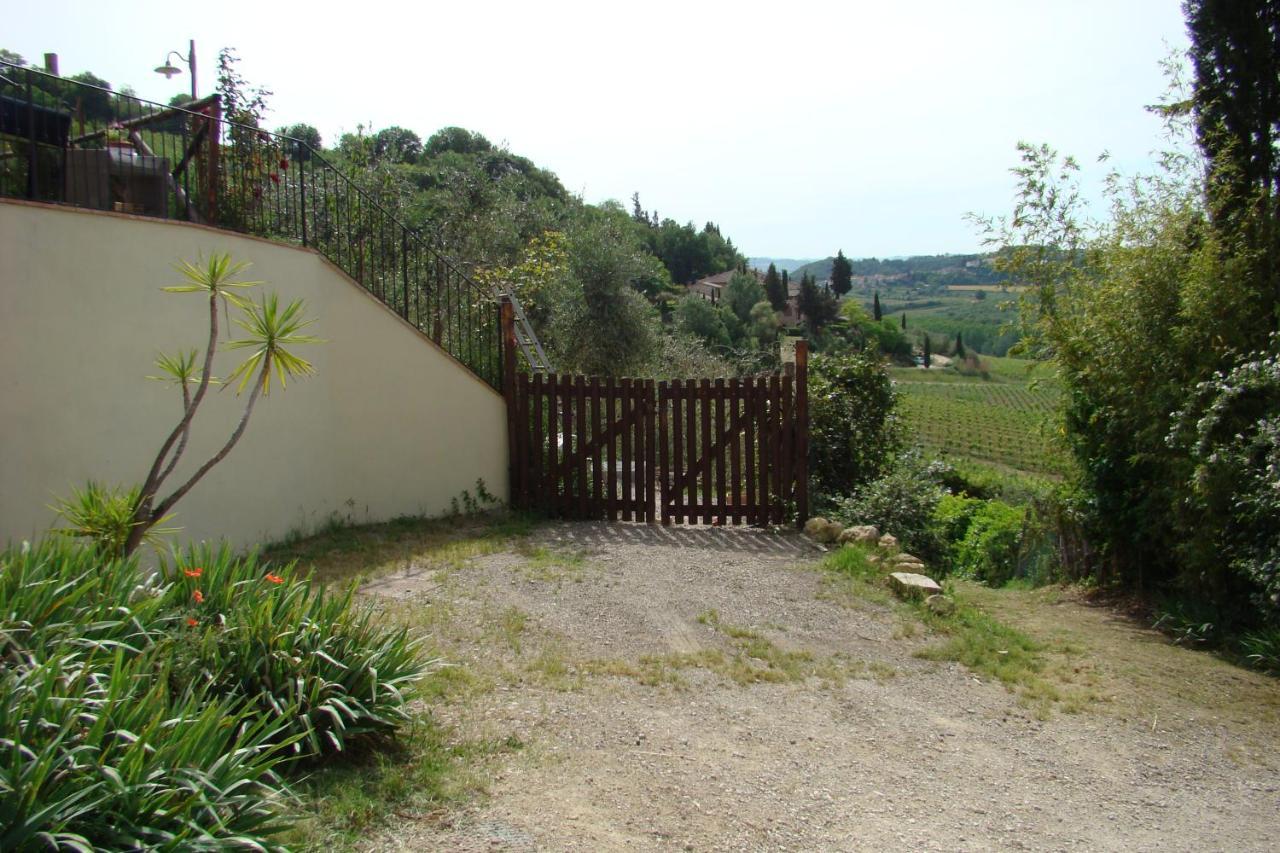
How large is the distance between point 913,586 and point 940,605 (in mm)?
315

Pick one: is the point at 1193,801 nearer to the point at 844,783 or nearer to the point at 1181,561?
the point at 844,783

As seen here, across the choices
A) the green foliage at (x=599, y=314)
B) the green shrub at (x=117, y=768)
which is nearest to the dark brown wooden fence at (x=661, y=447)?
the green foliage at (x=599, y=314)

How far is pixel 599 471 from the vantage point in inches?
383

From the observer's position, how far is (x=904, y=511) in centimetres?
897

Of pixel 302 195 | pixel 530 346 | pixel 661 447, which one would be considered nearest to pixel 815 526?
pixel 661 447

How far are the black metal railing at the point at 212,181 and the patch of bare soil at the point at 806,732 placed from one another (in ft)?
11.2

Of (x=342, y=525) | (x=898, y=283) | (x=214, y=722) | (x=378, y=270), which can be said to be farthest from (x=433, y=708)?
(x=898, y=283)

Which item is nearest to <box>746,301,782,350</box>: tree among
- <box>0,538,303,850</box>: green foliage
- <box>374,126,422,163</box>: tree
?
<box>374,126,422,163</box>: tree

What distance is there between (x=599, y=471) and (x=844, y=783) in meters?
5.89

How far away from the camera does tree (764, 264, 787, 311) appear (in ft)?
220

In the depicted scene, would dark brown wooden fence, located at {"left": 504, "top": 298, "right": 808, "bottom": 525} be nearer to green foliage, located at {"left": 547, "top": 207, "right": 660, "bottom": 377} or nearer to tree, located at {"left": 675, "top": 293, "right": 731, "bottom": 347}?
green foliage, located at {"left": 547, "top": 207, "right": 660, "bottom": 377}

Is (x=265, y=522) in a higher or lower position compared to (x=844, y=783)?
higher

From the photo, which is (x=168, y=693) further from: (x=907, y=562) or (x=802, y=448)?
(x=802, y=448)

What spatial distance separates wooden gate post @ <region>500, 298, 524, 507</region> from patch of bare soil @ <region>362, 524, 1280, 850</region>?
2746 mm
